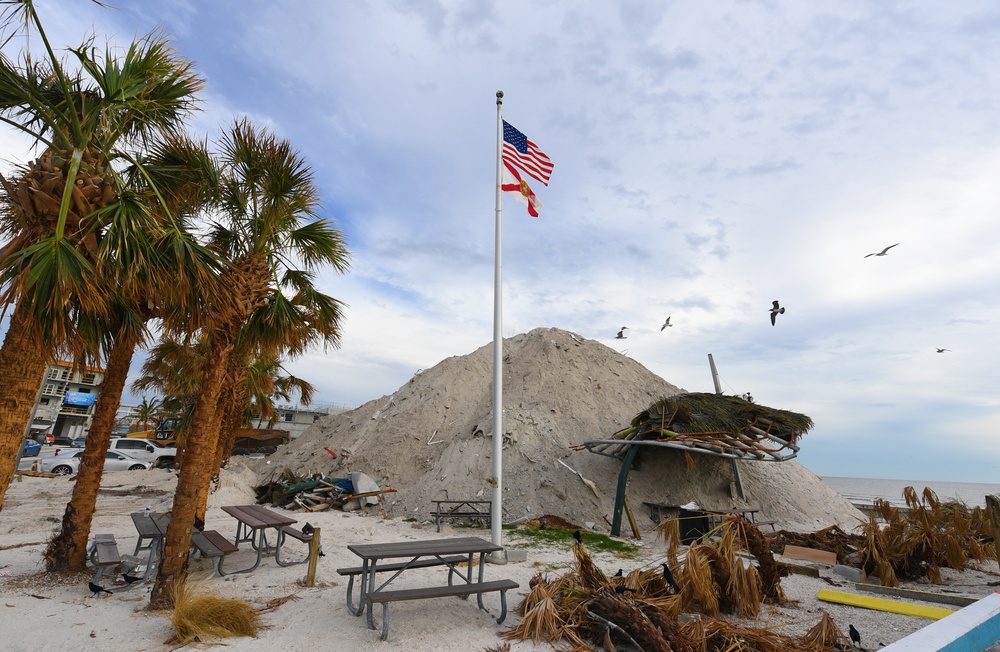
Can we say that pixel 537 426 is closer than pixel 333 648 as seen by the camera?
No

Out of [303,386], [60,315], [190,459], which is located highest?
[303,386]

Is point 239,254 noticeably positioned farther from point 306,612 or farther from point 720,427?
point 720,427

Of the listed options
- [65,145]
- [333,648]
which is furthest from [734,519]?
[65,145]

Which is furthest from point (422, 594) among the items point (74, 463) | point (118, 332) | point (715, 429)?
A: point (74, 463)

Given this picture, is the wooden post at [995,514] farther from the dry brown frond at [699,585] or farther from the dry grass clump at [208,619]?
the dry grass clump at [208,619]

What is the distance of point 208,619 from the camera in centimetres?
557

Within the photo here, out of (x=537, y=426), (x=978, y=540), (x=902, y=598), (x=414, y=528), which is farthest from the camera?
(x=537, y=426)

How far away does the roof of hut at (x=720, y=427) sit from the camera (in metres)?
12.5

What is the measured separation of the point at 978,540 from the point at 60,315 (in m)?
16.8

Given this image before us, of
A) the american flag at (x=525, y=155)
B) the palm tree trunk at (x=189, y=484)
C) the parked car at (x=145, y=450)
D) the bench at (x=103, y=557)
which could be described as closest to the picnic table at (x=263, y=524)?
the palm tree trunk at (x=189, y=484)

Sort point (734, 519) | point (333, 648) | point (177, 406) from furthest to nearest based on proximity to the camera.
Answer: point (177, 406) < point (734, 519) < point (333, 648)

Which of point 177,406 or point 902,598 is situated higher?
point 177,406

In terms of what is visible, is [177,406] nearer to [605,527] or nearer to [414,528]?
[414,528]

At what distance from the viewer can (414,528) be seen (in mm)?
13672
